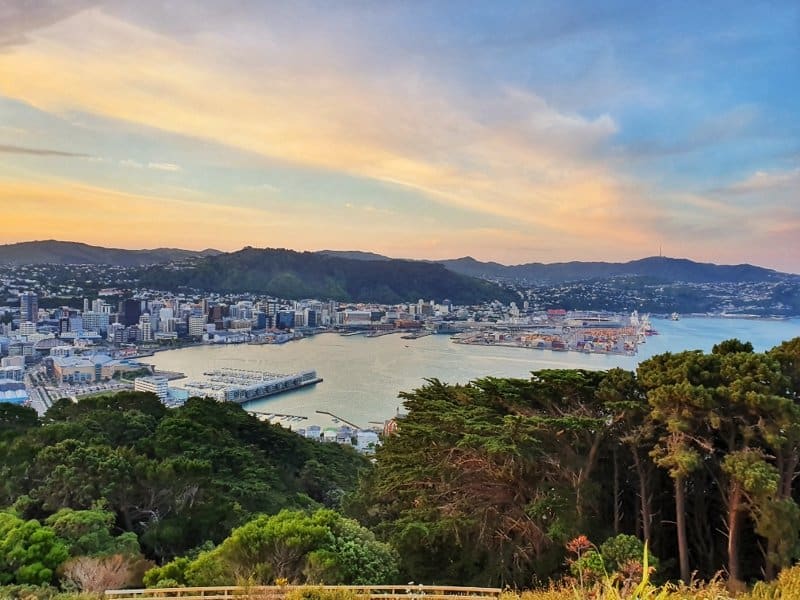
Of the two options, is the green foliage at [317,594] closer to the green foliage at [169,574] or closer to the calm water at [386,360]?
the green foliage at [169,574]

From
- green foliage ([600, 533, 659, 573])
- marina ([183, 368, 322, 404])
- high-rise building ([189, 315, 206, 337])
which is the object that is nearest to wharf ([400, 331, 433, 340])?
marina ([183, 368, 322, 404])

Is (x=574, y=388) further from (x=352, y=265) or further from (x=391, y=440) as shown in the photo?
(x=352, y=265)

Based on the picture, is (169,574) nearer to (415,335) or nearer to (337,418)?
(337,418)

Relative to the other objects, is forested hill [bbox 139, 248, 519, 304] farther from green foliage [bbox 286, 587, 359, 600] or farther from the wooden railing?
green foliage [bbox 286, 587, 359, 600]

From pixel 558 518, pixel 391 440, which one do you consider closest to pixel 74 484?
pixel 391 440

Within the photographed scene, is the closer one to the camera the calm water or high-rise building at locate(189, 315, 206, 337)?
the calm water

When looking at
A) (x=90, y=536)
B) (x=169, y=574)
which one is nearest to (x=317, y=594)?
(x=169, y=574)

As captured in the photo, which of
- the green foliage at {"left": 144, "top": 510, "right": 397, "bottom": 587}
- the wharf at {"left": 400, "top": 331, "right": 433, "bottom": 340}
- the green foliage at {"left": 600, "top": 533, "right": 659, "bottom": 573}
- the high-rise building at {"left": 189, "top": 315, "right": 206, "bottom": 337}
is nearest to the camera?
the green foliage at {"left": 600, "top": 533, "right": 659, "bottom": 573}
